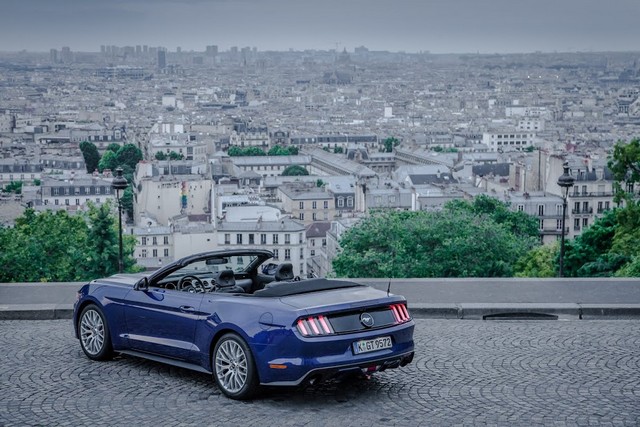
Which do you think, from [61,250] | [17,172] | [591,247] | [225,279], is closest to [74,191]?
[17,172]

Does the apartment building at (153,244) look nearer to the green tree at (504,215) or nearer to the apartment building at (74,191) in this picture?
the green tree at (504,215)

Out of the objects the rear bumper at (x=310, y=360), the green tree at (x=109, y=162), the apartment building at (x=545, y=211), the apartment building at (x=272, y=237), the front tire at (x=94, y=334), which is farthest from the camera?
the green tree at (x=109, y=162)

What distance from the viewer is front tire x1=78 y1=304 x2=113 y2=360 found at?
970cm

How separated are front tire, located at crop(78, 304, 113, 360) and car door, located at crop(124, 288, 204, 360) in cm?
34

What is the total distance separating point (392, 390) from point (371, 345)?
498 millimetres

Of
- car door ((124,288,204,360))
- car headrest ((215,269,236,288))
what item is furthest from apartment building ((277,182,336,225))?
car headrest ((215,269,236,288))

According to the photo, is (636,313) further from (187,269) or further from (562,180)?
(562,180)

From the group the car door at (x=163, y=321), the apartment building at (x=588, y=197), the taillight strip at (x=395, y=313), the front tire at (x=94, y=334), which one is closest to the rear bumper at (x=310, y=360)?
the taillight strip at (x=395, y=313)

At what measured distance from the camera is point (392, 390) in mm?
8656

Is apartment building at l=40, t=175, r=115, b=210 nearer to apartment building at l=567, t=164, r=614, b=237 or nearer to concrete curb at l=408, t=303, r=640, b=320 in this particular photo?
apartment building at l=567, t=164, r=614, b=237

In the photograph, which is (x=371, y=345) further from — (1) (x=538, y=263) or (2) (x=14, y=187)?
(2) (x=14, y=187)

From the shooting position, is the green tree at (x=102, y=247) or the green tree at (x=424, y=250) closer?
the green tree at (x=424, y=250)

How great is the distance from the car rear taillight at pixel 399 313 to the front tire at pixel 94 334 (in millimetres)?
2620

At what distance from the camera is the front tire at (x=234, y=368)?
8281 millimetres
